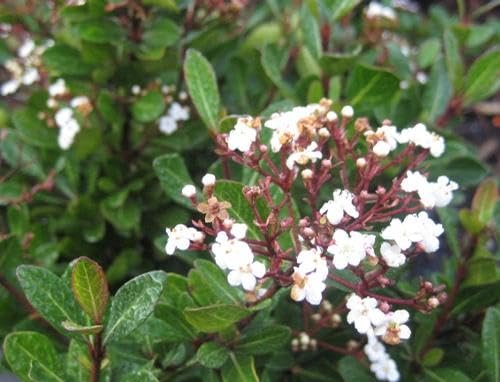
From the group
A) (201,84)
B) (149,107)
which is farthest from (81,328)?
(149,107)

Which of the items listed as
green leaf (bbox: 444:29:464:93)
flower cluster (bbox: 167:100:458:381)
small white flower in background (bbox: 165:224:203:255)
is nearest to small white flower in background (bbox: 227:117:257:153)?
flower cluster (bbox: 167:100:458:381)

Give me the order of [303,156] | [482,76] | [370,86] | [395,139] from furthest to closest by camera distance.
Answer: [482,76] < [370,86] < [395,139] < [303,156]

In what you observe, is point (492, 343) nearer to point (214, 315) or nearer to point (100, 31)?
point (214, 315)

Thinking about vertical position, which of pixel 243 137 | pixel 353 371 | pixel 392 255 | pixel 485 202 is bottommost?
pixel 353 371

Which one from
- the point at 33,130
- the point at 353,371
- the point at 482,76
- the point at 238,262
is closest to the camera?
the point at 238,262

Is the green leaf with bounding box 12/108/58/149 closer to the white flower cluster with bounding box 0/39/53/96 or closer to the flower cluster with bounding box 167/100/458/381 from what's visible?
the white flower cluster with bounding box 0/39/53/96

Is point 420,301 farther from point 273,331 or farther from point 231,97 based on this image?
point 231,97

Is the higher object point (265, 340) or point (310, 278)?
point (310, 278)
